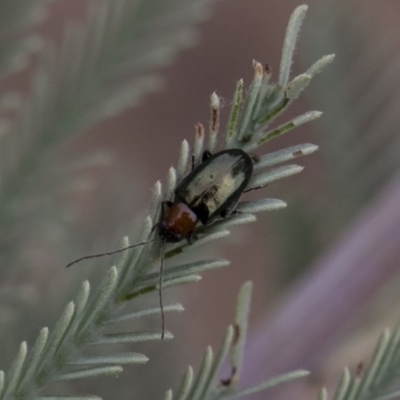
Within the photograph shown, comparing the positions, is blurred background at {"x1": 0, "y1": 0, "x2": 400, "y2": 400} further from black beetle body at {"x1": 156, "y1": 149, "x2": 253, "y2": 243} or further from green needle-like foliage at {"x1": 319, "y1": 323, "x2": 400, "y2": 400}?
green needle-like foliage at {"x1": 319, "y1": 323, "x2": 400, "y2": 400}

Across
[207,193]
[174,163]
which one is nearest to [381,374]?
[207,193]

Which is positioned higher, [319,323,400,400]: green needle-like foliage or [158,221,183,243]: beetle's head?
[158,221,183,243]: beetle's head

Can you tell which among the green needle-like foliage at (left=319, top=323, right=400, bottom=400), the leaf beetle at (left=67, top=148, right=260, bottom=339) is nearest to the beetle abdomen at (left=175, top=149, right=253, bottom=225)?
the leaf beetle at (left=67, top=148, right=260, bottom=339)

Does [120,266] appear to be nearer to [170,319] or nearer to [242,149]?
[242,149]

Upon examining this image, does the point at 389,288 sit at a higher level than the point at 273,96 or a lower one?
lower

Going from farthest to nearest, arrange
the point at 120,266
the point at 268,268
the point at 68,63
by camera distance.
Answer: the point at 268,268 < the point at 68,63 < the point at 120,266

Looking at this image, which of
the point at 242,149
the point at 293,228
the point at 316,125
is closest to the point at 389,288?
the point at 293,228
